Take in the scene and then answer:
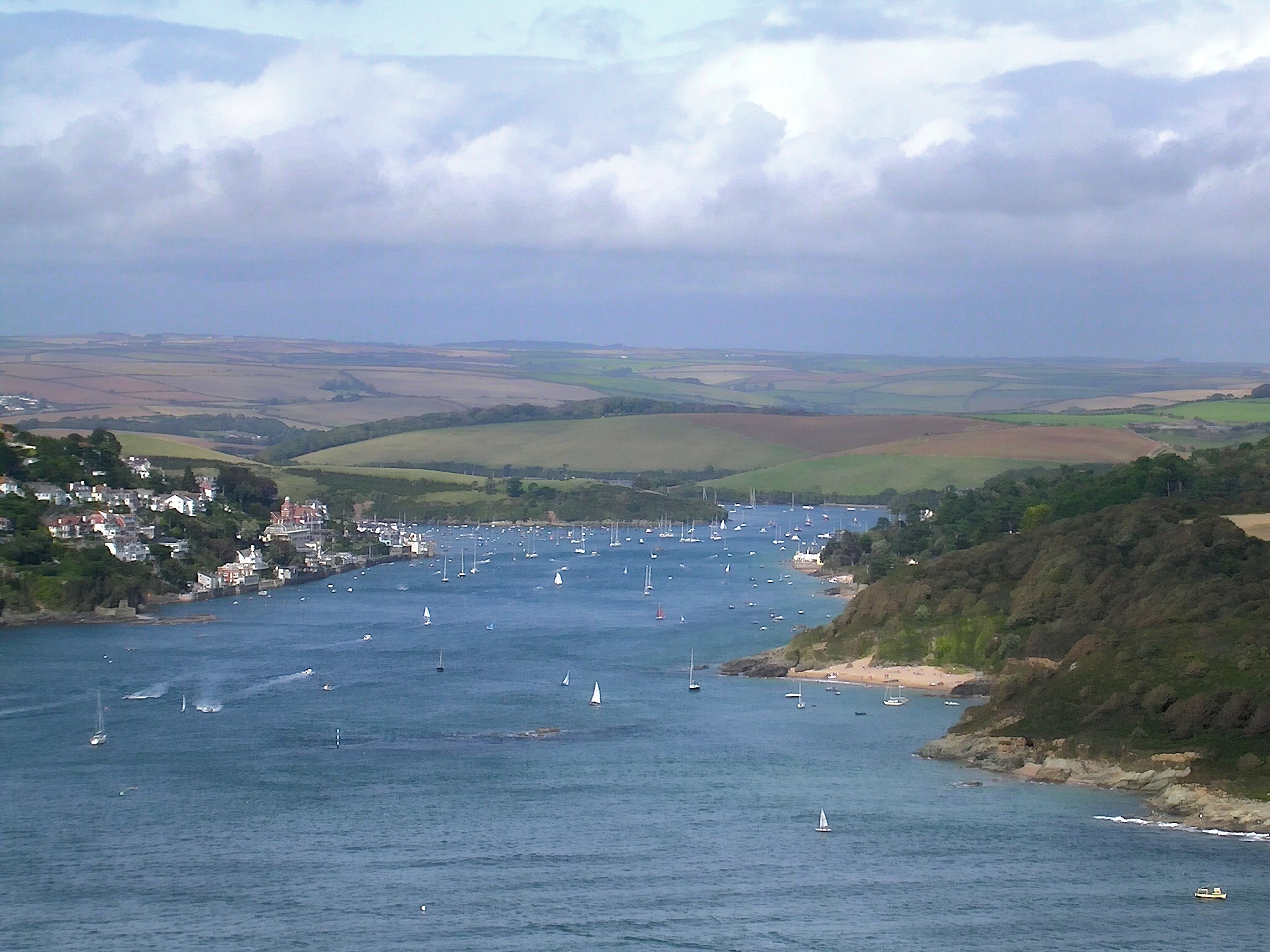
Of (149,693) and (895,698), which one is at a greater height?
(895,698)

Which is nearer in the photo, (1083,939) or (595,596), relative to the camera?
(1083,939)

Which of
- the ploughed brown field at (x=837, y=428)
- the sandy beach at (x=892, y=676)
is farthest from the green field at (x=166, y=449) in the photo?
the sandy beach at (x=892, y=676)

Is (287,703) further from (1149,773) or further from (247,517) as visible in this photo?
(247,517)

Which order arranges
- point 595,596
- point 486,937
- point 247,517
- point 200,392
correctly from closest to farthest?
point 486,937 → point 595,596 → point 247,517 → point 200,392

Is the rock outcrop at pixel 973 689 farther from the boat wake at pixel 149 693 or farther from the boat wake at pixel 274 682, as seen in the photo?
the boat wake at pixel 149 693

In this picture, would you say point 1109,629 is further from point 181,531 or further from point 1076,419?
point 1076,419

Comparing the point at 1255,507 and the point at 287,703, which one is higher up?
the point at 1255,507

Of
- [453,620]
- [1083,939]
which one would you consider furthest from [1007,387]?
[1083,939]

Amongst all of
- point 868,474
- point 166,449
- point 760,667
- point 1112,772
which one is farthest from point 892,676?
point 868,474
